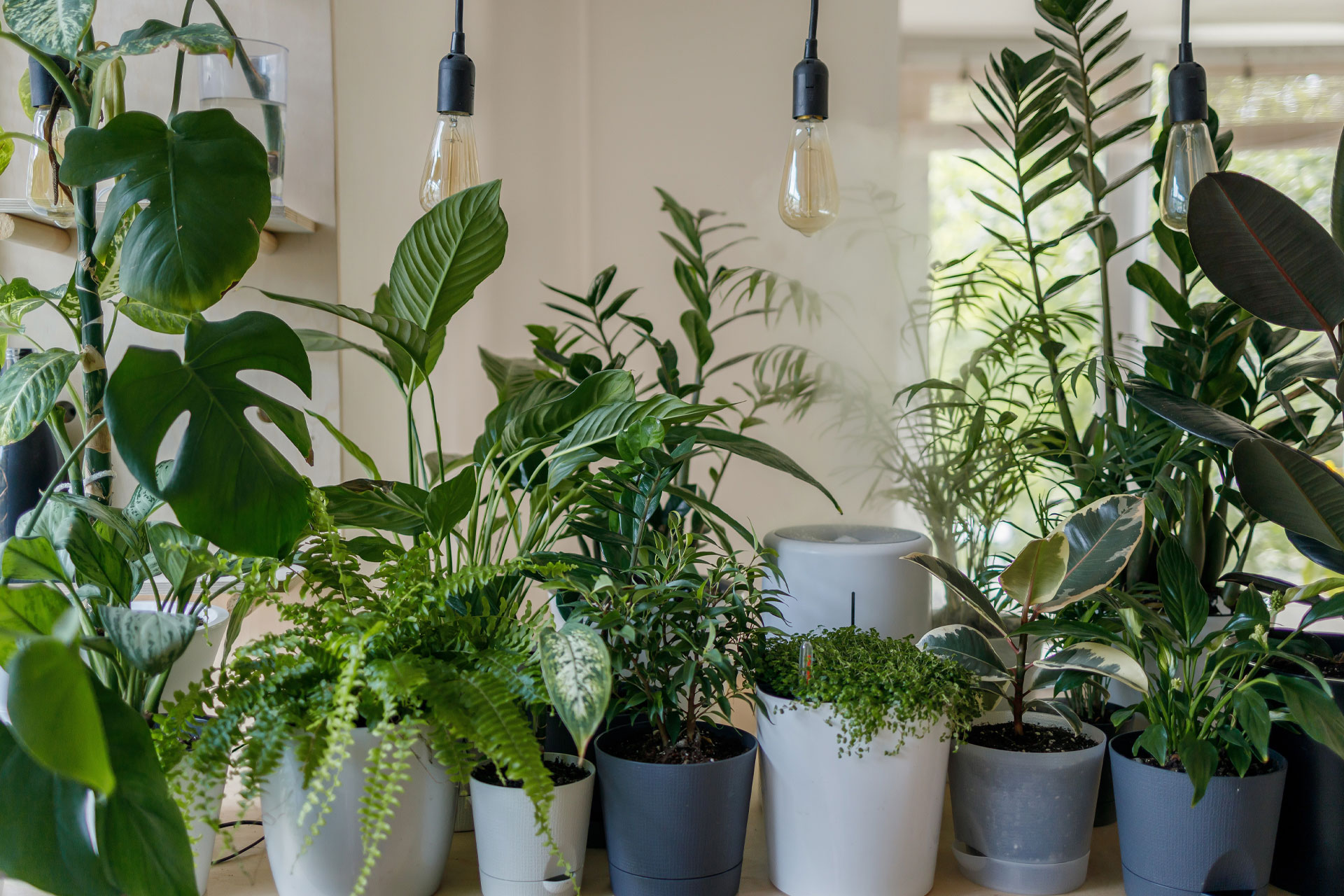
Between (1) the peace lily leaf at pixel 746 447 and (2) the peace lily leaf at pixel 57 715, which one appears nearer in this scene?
(2) the peace lily leaf at pixel 57 715

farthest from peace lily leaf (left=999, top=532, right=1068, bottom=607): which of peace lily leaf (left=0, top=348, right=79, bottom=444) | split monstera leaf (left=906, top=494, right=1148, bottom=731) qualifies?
peace lily leaf (left=0, top=348, right=79, bottom=444)

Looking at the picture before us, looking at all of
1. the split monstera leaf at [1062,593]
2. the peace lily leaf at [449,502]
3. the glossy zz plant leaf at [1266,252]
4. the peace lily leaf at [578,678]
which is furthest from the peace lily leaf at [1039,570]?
the peace lily leaf at [449,502]

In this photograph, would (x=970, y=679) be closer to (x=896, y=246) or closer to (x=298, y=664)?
(x=298, y=664)

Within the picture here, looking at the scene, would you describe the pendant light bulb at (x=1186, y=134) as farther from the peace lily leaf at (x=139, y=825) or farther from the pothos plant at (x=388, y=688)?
the peace lily leaf at (x=139, y=825)

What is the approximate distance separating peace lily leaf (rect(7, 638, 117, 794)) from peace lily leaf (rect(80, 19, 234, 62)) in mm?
466

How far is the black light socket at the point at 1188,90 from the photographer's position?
0.92m

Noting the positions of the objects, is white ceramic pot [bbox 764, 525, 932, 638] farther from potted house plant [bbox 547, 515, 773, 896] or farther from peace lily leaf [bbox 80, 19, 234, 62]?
peace lily leaf [bbox 80, 19, 234, 62]

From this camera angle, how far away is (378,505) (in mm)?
881

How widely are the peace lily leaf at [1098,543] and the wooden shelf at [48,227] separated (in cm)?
86

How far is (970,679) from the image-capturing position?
0.87 metres

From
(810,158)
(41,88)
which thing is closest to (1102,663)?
(810,158)

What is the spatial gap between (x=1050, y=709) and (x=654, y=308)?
3.62 feet

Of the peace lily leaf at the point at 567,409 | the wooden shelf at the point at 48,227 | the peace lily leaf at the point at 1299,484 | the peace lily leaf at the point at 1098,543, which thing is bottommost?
the peace lily leaf at the point at 1098,543

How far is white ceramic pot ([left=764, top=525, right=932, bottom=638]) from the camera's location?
39.0 inches
